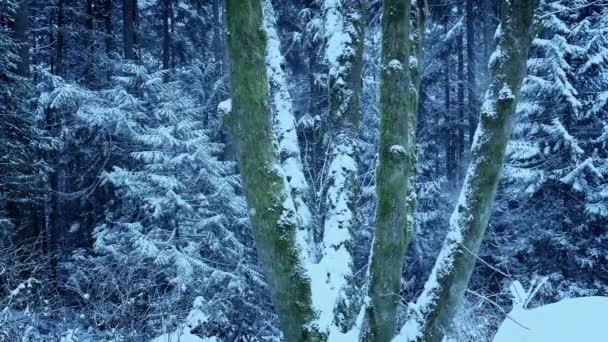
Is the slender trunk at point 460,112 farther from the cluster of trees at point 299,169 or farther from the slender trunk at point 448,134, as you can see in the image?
the slender trunk at point 448,134

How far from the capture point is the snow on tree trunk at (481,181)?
3.46 metres

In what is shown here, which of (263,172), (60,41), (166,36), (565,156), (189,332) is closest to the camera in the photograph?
(263,172)

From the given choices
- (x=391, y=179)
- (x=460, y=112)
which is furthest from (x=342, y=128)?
(x=460, y=112)

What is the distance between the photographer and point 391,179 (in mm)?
3475

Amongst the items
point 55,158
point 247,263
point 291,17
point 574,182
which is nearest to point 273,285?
point 247,263

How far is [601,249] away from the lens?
11.8 meters

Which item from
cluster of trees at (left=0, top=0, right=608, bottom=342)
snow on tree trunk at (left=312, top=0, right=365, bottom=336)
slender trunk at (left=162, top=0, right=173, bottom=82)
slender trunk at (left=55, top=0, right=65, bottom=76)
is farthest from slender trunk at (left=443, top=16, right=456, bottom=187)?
slender trunk at (left=55, top=0, right=65, bottom=76)

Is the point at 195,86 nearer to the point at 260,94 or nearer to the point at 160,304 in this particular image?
the point at 160,304

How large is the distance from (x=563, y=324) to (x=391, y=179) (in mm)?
1388

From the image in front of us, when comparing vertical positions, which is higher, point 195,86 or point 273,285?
point 195,86

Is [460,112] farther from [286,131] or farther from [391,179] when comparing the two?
[391,179]

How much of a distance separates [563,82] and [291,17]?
846cm

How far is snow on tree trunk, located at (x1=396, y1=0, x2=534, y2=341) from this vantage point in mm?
3455

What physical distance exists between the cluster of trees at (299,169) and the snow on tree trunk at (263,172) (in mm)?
16
